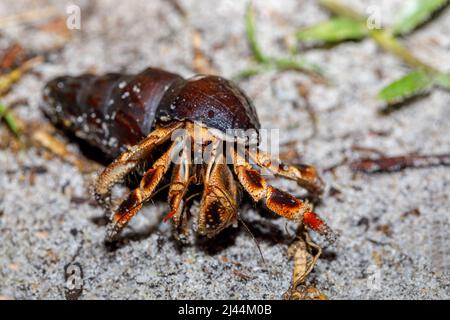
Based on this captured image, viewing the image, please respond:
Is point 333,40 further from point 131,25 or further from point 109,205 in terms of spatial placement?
point 109,205

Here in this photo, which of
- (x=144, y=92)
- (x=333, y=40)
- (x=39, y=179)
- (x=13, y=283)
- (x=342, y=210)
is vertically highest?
(x=333, y=40)

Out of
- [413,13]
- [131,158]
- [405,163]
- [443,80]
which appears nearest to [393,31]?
[413,13]

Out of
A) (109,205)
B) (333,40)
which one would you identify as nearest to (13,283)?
(109,205)

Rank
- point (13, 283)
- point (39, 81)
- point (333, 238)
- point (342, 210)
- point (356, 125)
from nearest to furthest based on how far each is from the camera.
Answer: point (333, 238)
point (13, 283)
point (342, 210)
point (356, 125)
point (39, 81)

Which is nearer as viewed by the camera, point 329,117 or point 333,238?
point 333,238

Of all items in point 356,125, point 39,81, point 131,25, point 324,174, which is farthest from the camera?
point 131,25

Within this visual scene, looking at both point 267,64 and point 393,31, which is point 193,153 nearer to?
point 267,64

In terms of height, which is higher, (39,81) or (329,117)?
(39,81)
